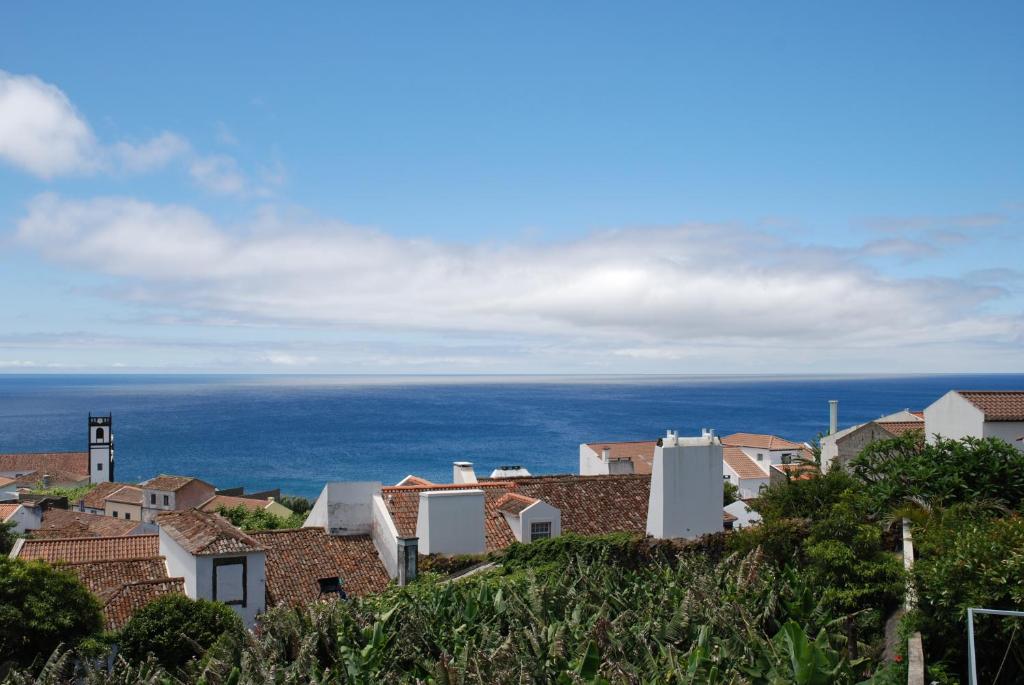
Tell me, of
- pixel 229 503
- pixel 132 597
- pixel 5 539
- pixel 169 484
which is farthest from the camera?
pixel 169 484

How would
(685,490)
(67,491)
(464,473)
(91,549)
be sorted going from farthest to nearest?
(67,491) < (464,473) < (91,549) < (685,490)

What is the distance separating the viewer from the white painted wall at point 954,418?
2572 cm

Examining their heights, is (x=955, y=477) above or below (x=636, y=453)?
above

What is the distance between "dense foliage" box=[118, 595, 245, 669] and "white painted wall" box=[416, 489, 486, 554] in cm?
682

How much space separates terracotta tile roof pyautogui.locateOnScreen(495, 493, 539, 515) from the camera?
2395 cm

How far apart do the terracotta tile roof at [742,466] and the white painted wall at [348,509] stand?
180ft

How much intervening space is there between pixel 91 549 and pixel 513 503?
13.0 meters

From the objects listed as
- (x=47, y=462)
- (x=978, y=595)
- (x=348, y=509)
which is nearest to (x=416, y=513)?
(x=348, y=509)

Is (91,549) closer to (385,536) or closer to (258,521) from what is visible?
(385,536)

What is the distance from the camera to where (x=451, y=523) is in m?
22.8

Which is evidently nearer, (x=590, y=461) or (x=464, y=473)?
(x=464, y=473)

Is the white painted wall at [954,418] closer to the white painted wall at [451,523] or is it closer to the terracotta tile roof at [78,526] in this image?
the white painted wall at [451,523]

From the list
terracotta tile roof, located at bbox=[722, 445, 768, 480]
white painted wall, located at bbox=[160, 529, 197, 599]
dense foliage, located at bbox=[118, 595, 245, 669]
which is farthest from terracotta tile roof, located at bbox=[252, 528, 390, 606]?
terracotta tile roof, located at bbox=[722, 445, 768, 480]

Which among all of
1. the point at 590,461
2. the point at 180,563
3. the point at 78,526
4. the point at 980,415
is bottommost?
the point at 78,526
